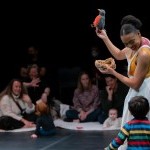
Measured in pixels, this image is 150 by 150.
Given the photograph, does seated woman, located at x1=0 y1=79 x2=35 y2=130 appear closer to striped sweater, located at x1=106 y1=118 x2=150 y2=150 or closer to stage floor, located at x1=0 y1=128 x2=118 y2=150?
stage floor, located at x1=0 y1=128 x2=118 y2=150

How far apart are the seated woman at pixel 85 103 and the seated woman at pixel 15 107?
72 centimetres

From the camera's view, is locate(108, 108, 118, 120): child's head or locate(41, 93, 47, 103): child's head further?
locate(41, 93, 47, 103): child's head

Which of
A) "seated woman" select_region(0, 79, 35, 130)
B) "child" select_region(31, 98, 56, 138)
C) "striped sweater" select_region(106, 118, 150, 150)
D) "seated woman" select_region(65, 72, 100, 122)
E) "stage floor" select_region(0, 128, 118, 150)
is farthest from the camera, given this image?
"seated woman" select_region(65, 72, 100, 122)

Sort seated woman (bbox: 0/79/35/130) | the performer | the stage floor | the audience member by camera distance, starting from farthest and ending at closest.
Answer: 1. the audience member
2. seated woman (bbox: 0/79/35/130)
3. the stage floor
4. the performer

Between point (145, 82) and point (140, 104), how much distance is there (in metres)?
0.31

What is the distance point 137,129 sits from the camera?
3.88 metres

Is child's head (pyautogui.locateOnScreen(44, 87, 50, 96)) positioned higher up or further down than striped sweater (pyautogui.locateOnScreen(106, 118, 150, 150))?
higher up

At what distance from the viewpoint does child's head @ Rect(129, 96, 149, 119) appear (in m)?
3.85

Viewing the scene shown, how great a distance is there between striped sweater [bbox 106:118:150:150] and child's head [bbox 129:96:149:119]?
5 centimetres

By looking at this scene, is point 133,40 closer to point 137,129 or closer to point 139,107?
point 139,107

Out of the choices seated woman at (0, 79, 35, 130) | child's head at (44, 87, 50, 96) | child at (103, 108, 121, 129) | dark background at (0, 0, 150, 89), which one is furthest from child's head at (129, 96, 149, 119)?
dark background at (0, 0, 150, 89)

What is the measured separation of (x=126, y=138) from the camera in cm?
394

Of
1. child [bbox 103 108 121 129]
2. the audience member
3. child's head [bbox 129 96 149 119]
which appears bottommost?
child [bbox 103 108 121 129]

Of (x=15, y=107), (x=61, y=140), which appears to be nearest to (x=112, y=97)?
(x=15, y=107)
